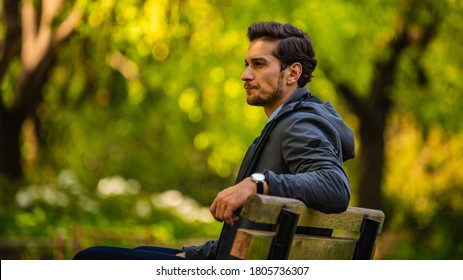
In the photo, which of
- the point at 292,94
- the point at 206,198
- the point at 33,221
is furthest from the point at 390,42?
the point at 206,198

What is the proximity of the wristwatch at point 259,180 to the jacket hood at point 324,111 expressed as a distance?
1.03 feet

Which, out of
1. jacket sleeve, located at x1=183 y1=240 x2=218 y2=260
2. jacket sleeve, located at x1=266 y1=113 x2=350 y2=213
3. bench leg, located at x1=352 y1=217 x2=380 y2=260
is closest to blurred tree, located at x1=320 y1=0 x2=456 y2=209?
jacket sleeve, located at x1=183 y1=240 x2=218 y2=260

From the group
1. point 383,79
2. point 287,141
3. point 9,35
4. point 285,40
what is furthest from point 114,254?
point 383,79

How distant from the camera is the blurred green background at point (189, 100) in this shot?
12.4 m

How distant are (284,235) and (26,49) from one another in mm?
10608

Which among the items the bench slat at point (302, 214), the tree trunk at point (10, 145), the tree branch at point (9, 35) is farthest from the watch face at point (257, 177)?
the tree trunk at point (10, 145)

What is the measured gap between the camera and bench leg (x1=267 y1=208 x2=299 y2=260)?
10.7 feet

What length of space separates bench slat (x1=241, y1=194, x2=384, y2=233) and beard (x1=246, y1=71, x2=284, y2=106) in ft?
1.55

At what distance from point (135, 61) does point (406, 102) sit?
4970 mm

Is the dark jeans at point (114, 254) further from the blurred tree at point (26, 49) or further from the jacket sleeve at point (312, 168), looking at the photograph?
the blurred tree at point (26, 49)

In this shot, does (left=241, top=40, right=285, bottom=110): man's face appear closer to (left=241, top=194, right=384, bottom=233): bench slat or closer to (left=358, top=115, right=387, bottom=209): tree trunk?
(left=241, top=194, right=384, bottom=233): bench slat

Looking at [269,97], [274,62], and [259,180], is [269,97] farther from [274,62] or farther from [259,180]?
[259,180]

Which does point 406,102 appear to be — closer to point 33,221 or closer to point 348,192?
point 33,221

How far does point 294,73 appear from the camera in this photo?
3.76 meters
